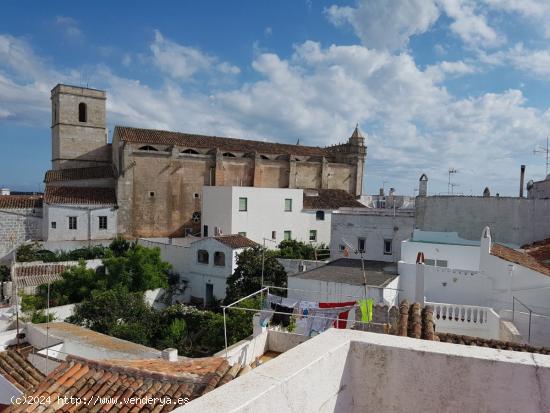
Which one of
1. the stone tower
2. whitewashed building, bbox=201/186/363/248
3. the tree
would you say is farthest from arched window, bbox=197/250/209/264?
the stone tower

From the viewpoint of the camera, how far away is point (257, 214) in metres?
29.2

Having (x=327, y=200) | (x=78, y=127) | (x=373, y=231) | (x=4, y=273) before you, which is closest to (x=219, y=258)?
(x=373, y=231)

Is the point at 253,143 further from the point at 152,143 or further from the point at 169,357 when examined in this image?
the point at 169,357

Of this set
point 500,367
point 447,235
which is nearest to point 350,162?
point 447,235

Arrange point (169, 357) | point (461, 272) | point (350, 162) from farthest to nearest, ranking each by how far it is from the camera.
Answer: point (350, 162) < point (461, 272) < point (169, 357)

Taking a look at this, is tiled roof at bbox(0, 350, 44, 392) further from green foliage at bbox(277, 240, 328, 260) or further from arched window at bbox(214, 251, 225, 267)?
green foliage at bbox(277, 240, 328, 260)

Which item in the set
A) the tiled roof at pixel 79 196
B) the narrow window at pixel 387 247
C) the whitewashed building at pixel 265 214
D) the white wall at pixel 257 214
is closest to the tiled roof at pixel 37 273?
the tiled roof at pixel 79 196

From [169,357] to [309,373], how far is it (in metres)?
7.37

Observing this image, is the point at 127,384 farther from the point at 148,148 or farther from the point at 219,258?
the point at 148,148

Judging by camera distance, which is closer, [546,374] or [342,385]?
[546,374]

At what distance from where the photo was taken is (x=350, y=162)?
138ft

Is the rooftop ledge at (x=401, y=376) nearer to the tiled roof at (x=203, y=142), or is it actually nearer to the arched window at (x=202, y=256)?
the arched window at (x=202, y=256)

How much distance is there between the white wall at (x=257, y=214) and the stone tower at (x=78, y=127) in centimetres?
1234

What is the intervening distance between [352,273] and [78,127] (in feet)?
94.1
